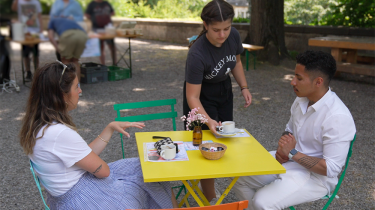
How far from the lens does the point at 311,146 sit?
2395 mm

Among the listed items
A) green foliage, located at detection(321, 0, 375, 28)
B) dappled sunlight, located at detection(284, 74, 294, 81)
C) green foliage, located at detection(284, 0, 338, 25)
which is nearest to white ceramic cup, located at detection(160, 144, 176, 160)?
dappled sunlight, located at detection(284, 74, 294, 81)

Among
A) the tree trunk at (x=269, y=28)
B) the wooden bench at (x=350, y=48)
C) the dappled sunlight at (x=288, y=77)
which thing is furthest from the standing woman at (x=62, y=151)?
the tree trunk at (x=269, y=28)

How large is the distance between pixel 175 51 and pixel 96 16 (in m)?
12.1

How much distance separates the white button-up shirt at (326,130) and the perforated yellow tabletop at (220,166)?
332 mm

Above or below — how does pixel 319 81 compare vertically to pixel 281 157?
above

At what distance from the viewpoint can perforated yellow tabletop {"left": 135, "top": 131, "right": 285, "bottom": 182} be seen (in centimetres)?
194

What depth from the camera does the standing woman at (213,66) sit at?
98.4 inches

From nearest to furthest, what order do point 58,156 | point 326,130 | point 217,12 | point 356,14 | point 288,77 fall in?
point 58,156 < point 326,130 < point 217,12 < point 288,77 < point 356,14

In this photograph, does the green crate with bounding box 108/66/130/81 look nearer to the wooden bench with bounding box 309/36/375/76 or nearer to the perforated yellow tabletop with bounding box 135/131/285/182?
the wooden bench with bounding box 309/36/375/76

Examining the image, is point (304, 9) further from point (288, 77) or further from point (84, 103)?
point (84, 103)

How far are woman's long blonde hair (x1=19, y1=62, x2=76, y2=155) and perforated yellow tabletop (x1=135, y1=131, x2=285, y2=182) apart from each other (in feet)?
1.88

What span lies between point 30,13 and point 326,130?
Answer: 2.00 meters

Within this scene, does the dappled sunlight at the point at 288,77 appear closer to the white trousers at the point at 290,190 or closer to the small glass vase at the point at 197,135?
the white trousers at the point at 290,190

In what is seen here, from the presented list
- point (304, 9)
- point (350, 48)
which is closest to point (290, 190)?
point (350, 48)
